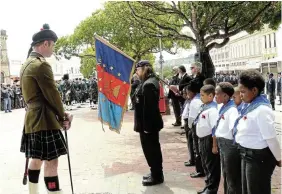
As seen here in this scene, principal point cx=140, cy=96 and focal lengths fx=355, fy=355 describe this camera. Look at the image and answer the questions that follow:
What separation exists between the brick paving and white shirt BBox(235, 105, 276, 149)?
6.08 ft

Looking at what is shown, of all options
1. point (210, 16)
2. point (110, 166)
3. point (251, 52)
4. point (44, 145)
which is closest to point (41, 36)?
point (44, 145)

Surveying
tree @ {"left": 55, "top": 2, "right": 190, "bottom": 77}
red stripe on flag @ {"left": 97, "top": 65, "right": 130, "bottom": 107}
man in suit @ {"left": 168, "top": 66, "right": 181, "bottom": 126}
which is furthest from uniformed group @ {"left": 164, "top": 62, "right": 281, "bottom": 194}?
tree @ {"left": 55, "top": 2, "right": 190, "bottom": 77}

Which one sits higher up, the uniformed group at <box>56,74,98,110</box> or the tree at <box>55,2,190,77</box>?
the tree at <box>55,2,190,77</box>

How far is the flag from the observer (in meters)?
5.76

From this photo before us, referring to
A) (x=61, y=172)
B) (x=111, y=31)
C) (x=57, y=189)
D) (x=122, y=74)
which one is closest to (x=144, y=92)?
(x=122, y=74)

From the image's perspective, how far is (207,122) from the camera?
4.45 meters

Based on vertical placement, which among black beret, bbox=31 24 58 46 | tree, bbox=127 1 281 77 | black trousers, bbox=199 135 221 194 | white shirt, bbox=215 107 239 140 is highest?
tree, bbox=127 1 281 77

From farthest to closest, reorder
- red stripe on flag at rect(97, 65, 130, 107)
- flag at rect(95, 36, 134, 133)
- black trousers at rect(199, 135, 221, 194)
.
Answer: red stripe on flag at rect(97, 65, 130, 107), flag at rect(95, 36, 134, 133), black trousers at rect(199, 135, 221, 194)

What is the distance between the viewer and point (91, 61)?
44.3 m

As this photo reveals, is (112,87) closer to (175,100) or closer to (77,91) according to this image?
(175,100)

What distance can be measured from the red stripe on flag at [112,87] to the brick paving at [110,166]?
122 centimetres

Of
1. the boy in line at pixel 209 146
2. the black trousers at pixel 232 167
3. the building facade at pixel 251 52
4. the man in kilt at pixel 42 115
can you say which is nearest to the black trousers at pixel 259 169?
the black trousers at pixel 232 167

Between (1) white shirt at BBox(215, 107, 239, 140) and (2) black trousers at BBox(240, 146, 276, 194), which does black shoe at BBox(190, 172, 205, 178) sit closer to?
(1) white shirt at BBox(215, 107, 239, 140)

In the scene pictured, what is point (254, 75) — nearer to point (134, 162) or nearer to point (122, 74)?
point (122, 74)
